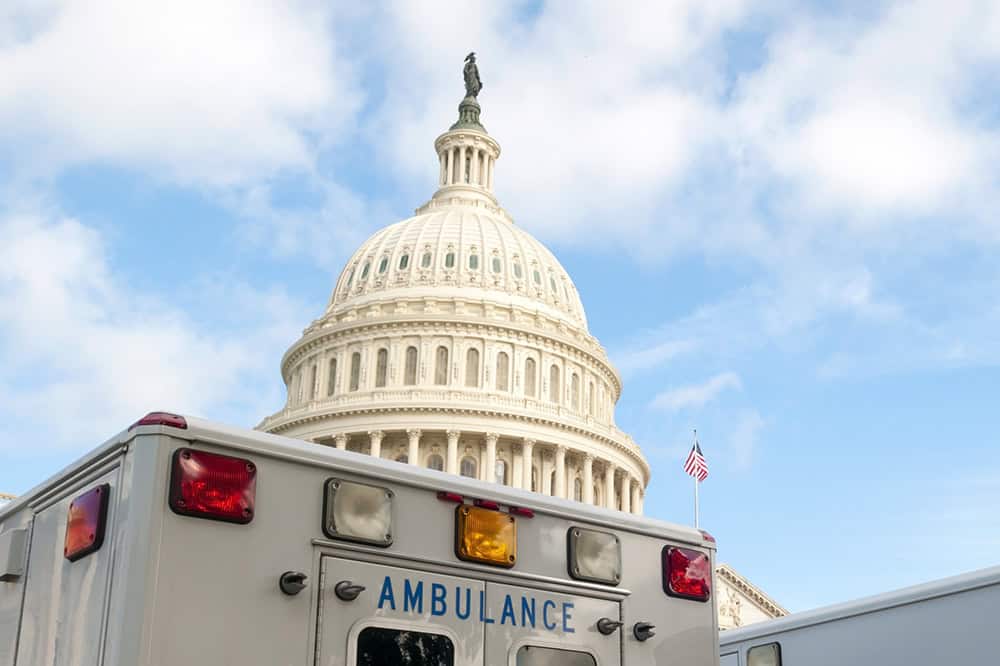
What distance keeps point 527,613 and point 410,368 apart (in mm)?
Result: 71490

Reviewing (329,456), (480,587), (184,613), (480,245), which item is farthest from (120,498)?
(480,245)

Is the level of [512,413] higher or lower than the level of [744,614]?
higher

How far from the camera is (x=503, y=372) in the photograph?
77250mm

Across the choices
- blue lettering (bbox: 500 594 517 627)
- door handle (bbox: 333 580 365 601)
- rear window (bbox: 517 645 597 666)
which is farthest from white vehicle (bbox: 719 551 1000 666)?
door handle (bbox: 333 580 365 601)

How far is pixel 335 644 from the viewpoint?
4648 millimetres

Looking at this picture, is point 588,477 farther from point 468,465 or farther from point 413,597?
point 413,597

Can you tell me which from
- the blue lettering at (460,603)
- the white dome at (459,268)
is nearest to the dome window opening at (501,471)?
the white dome at (459,268)

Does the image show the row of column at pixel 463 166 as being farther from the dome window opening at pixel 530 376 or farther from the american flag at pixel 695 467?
the american flag at pixel 695 467

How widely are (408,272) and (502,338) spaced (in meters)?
9.11

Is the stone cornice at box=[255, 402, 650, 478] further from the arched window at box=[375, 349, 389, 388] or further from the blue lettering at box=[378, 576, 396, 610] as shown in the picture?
the blue lettering at box=[378, 576, 396, 610]

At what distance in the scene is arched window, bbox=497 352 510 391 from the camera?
76.7 metres

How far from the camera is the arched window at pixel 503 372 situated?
76.7 meters

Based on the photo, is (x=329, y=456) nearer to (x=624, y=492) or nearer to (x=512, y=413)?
(x=512, y=413)

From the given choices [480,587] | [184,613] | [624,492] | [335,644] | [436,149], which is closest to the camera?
[184,613]
